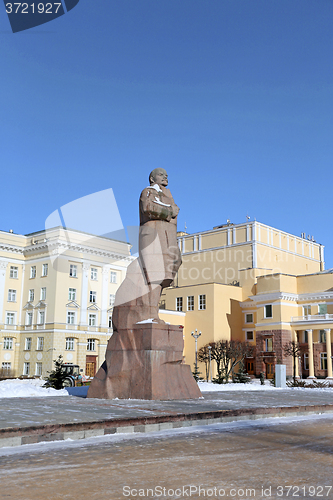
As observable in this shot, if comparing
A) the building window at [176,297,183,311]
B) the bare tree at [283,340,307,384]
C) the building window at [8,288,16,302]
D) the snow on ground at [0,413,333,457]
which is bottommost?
the snow on ground at [0,413,333,457]

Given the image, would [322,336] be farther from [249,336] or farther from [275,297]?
[249,336]

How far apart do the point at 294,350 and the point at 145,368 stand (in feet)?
125

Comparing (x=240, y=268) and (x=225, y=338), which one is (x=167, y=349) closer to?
(x=225, y=338)

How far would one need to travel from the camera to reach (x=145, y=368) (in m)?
12.4

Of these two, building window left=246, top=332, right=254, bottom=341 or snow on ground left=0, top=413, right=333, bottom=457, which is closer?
snow on ground left=0, top=413, right=333, bottom=457

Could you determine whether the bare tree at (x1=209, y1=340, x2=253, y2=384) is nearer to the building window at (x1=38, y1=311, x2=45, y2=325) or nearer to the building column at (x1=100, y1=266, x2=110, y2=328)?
the building column at (x1=100, y1=266, x2=110, y2=328)

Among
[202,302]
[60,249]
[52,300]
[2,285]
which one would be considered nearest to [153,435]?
[202,302]

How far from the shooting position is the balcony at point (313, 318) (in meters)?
50.0

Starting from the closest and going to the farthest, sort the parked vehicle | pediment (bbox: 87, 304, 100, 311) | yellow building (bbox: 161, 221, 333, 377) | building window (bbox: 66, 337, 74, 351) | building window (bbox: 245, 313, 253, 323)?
the parked vehicle < yellow building (bbox: 161, 221, 333, 377) < building window (bbox: 66, 337, 74, 351) < building window (bbox: 245, 313, 253, 323) < pediment (bbox: 87, 304, 100, 311)

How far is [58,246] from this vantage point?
5762 centimetres

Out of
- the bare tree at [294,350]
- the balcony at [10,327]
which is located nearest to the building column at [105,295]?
the balcony at [10,327]

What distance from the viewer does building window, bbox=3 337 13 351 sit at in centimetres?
5791

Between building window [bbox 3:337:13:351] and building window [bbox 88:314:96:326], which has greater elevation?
building window [bbox 88:314:96:326]

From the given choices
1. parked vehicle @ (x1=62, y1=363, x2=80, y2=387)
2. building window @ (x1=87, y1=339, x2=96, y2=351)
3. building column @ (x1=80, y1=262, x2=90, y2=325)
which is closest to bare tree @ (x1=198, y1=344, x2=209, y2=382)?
building window @ (x1=87, y1=339, x2=96, y2=351)
